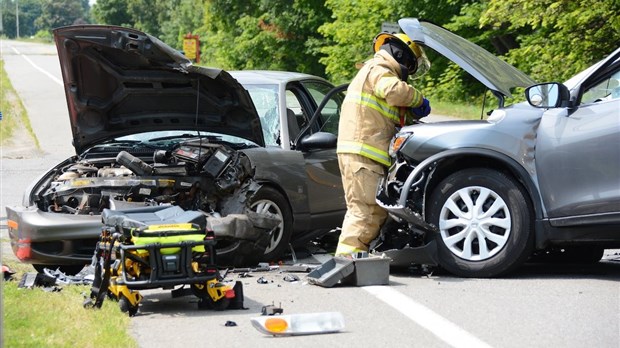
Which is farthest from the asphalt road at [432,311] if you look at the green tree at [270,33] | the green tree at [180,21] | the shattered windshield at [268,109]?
the green tree at [180,21]

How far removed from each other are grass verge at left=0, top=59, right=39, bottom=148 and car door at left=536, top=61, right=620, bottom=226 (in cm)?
1770

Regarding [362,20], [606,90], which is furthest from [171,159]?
[362,20]

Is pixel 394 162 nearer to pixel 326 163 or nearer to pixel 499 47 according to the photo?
pixel 326 163

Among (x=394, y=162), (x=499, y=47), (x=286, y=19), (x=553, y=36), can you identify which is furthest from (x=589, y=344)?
(x=286, y=19)

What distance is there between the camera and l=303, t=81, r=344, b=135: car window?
35.7ft

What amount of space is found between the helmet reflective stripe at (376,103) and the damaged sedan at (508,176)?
195 millimetres

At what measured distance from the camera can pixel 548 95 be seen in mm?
8383

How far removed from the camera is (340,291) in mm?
8164

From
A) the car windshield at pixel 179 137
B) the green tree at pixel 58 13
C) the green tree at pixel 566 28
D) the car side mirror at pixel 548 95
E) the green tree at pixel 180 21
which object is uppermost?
the green tree at pixel 58 13

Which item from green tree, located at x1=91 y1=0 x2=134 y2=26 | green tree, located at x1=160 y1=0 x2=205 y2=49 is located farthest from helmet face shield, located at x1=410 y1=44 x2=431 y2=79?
green tree, located at x1=91 y1=0 x2=134 y2=26

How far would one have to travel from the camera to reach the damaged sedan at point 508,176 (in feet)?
26.8

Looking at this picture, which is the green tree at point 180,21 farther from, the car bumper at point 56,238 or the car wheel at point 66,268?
the car bumper at point 56,238

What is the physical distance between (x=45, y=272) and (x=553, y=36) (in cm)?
1505

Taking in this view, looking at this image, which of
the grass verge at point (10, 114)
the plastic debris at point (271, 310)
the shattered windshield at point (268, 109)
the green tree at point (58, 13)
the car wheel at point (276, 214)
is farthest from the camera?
the green tree at point (58, 13)
